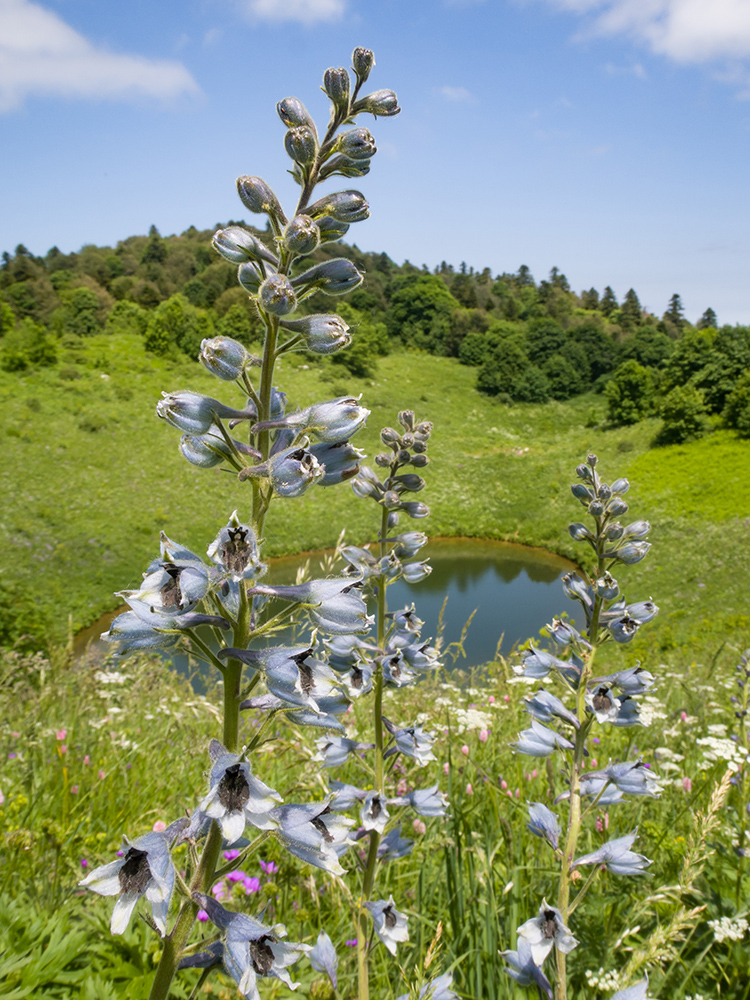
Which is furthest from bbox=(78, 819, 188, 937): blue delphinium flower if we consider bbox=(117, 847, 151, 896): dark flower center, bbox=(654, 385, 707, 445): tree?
bbox=(654, 385, 707, 445): tree

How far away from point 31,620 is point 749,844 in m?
9.29

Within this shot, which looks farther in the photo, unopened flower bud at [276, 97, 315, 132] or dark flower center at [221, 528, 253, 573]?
unopened flower bud at [276, 97, 315, 132]

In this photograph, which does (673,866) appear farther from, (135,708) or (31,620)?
(31,620)

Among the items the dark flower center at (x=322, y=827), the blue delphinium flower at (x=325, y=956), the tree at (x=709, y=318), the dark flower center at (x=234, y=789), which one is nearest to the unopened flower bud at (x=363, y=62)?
the dark flower center at (x=234, y=789)

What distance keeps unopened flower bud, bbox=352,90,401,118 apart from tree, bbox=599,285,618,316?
91.8 meters

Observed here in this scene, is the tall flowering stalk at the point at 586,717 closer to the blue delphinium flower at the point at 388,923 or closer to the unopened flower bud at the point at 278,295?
the blue delphinium flower at the point at 388,923

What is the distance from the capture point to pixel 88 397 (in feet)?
99.7


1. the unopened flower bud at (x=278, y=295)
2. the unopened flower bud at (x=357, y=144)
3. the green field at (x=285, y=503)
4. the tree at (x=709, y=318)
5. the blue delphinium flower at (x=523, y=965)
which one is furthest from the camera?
the tree at (x=709, y=318)

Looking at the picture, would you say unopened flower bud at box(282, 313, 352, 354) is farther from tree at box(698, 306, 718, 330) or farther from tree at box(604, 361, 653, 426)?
tree at box(698, 306, 718, 330)

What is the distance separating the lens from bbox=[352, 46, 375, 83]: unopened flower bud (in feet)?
5.74

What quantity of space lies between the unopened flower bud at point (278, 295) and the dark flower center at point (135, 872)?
1.15 m

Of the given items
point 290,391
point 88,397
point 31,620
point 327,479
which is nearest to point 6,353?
point 88,397

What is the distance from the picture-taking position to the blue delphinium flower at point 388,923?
2.18 metres

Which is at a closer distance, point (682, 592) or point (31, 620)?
point (31, 620)
